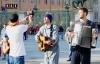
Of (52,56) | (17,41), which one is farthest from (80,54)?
(17,41)

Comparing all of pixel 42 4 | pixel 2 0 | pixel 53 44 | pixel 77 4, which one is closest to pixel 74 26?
pixel 53 44

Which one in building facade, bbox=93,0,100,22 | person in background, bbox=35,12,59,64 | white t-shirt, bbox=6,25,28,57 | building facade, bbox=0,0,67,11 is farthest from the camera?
building facade, bbox=93,0,100,22

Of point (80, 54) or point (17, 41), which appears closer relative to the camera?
point (80, 54)

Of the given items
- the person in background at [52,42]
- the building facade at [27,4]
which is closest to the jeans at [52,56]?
the person in background at [52,42]

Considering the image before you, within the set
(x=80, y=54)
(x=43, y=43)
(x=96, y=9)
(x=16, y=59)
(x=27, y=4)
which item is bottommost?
(x=96, y=9)

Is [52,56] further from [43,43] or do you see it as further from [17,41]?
[17,41]

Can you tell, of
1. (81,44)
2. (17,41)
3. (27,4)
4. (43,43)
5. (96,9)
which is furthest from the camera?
(96,9)

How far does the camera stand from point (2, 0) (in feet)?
171

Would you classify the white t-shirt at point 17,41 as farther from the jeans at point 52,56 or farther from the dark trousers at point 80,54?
the dark trousers at point 80,54

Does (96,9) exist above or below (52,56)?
below

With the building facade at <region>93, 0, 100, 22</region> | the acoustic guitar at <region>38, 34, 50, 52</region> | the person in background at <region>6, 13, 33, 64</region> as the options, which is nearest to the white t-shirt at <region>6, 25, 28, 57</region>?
the person in background at <region>6, 13, 33, 64</region>

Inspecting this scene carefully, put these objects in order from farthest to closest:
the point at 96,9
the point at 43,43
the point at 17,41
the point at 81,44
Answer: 1. the point at 96,9
2. the point at 43,43
3. the point at 17,41
4. the point at 81,44

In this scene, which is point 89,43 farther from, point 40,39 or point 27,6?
point 27,6

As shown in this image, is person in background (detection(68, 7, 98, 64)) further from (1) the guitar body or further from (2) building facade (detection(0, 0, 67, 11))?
(2) building facade (detection(0, 0, 67, 11))
